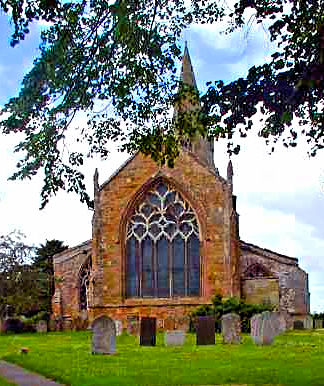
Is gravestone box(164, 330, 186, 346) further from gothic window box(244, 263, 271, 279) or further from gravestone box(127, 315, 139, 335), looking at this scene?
gothic window box(244, 263, 271, 279)

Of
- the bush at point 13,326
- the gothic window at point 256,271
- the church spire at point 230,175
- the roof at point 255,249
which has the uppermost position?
the church spire at point 230,175

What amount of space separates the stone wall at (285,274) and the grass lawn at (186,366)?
18.5m

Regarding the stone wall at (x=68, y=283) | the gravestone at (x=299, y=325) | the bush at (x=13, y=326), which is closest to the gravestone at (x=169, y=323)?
the gravestone at (x=299, y=325)

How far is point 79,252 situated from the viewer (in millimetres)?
44531

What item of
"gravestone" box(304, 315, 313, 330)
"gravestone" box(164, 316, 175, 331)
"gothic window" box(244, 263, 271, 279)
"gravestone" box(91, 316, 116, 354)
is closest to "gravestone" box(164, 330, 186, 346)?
"gravestone" box(91, 316, 116, 354)

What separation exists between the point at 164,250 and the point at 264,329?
16486 mm

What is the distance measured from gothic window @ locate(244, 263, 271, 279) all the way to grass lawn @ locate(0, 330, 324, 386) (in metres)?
19.2

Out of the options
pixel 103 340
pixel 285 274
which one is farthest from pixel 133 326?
pixel 103 340

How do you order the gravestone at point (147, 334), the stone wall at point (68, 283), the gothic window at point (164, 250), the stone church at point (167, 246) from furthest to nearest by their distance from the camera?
the stone wall at point (68, 283)
the gothic window at point (164, 250)
the stone church at point (167, 246)
the gravestone at point (147, 334)

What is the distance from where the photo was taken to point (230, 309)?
110 ft

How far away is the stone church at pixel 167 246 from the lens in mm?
37531

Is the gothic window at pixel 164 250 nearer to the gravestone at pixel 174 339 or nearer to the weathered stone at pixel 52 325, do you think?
the weathered stone at pixel 52 325

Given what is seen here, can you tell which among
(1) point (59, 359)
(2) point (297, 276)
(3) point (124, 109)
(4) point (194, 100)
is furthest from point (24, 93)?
(2) point (297, 276)

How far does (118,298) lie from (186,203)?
580cm
